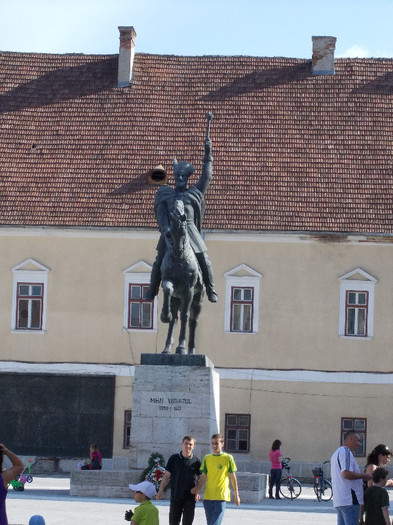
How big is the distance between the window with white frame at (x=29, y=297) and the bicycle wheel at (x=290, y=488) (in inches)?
404

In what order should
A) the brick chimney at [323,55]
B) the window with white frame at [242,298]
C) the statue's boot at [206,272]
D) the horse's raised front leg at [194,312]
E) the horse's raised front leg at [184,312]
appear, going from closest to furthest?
1. the horse's raised front leg at [184,312]
2. the horse's raised front leg at [194,312]
3. the statue's boot at [206,272]
4. the window with white frame at [242,298]
5. the brick chimney at [323,55]

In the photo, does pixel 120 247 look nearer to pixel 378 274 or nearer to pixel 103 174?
pixel 103 174

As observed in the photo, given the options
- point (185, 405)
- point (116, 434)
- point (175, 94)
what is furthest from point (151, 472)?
point (175, 94)

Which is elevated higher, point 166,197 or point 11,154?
point 11,154

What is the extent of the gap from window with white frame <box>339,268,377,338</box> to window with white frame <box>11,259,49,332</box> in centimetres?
778

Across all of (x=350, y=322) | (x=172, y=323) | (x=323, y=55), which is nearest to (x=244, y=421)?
(x=350, y=322)

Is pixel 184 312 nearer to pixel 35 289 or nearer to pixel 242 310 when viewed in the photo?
pixel 242 310

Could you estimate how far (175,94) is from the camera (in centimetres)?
3981

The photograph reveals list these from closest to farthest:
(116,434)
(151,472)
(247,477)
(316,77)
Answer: (151,472)
(247,477)
(116,434)
(316,77)

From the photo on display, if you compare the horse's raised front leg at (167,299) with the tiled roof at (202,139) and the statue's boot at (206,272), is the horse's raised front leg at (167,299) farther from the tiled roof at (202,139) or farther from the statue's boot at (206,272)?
the tiled roof at (202,139)

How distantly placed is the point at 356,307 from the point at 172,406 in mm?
15447

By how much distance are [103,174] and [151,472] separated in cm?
1731

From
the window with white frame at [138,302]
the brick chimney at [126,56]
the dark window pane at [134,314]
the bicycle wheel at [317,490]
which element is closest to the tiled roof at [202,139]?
the brick chimney at [126,56]

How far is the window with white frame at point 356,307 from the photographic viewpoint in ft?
119
